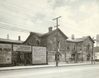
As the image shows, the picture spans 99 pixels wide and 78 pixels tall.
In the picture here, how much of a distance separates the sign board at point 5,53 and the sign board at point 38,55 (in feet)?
13.1

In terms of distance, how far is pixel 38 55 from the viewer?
79.4 ft

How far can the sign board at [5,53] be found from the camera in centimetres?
2002

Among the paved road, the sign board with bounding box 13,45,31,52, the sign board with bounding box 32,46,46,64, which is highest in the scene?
the sign board with bounding box 13,45,31,52

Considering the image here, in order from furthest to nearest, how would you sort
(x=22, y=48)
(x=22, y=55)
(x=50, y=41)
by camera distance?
(x=50, y=41), (x=22, y=55), (x=22, y=48)

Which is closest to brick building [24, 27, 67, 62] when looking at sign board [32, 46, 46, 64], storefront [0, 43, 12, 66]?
sign board [32, 46, 46, 64]

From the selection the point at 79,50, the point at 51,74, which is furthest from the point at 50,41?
the point at 51,74

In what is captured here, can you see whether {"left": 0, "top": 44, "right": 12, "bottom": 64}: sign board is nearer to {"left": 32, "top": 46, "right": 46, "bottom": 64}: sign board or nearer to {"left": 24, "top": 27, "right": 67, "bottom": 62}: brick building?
{"left": 32, "top": 46, "right": 46, "bottom": 64}: sign board

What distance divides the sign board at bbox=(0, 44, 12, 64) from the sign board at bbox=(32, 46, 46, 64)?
399 centimetres

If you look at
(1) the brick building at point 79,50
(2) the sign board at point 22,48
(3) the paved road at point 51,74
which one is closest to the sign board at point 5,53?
(2) the sign board at point 22,48

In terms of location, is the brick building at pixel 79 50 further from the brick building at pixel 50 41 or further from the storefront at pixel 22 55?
the storefront at pixel 22 55

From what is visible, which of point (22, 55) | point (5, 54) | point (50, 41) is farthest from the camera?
point (50, 41)

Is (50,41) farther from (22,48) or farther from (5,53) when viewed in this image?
(5,53)

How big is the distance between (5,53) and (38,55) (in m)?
5.59

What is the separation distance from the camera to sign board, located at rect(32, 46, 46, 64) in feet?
77.6
